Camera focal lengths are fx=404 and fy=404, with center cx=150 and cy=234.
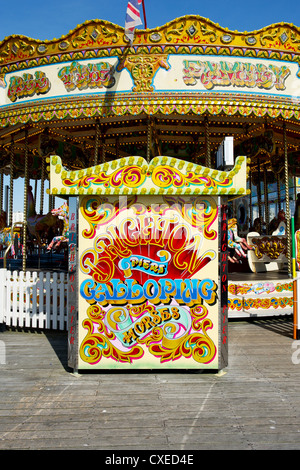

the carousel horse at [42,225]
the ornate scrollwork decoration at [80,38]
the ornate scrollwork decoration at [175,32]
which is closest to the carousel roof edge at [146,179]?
the ornate scrollwork decoration at [175,32]

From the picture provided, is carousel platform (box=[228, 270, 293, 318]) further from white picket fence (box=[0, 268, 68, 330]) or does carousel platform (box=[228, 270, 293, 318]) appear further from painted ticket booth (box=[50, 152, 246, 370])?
white picket fence (box=[0, 268, 68, 330])

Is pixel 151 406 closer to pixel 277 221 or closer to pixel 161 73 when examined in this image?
pixel 161 73

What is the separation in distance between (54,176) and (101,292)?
5.06 feet

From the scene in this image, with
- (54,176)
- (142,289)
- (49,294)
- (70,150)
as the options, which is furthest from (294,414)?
(70,150)

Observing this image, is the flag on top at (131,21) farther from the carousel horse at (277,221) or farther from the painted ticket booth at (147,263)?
the carousel horse at (277,221)

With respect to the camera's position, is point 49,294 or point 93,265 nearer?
point 93,265

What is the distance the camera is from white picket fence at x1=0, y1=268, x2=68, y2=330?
711 cm

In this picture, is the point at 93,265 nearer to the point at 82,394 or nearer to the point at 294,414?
the point at 82,394

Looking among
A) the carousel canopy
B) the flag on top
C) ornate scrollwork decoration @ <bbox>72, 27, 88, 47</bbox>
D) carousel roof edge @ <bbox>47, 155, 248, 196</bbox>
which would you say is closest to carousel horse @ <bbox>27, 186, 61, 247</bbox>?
the carousel canopy

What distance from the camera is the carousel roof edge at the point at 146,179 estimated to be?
4.93m

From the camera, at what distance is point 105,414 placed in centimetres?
381

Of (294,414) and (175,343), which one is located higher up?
(175,343)

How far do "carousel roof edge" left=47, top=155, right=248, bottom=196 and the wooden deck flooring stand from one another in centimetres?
225

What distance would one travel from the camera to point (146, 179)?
16.2 feet
